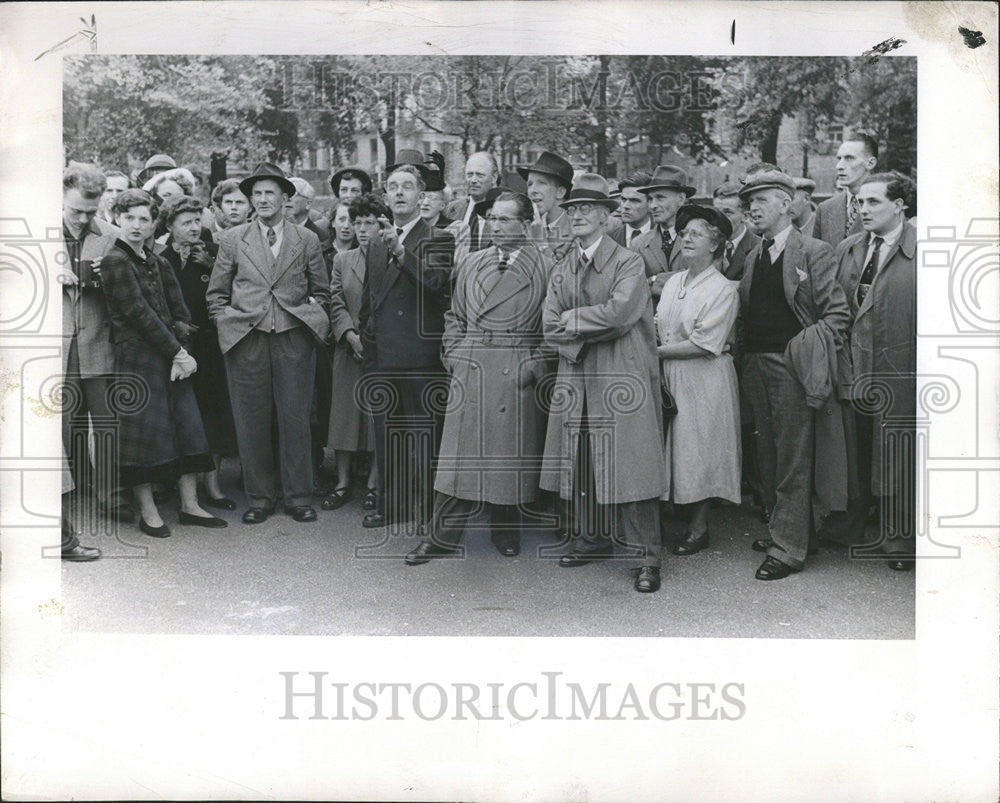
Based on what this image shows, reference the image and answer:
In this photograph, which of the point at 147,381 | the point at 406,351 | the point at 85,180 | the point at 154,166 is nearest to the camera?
the point at 85,180

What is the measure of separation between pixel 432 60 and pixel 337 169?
69 cm

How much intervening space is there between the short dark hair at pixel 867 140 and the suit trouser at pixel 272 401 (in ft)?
8.79

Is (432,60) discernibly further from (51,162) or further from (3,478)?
(3,478)

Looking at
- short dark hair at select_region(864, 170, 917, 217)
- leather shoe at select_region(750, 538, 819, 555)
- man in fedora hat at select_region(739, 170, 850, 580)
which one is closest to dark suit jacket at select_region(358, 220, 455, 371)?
man in fedora hat at select_region(739, 170, 850, 580)

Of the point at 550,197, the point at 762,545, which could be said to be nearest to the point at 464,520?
the point at 762,545

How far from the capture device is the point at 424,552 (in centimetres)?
458

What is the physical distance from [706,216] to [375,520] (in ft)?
6.66

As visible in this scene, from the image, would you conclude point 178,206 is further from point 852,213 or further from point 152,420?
point 852,213

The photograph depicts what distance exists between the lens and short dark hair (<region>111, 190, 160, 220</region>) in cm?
461

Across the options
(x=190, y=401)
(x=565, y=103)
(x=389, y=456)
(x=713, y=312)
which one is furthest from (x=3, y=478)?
(x=713, y=312)

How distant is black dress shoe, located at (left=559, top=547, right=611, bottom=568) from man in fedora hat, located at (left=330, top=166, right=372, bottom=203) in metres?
1.88

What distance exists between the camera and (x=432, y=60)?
13.9ft

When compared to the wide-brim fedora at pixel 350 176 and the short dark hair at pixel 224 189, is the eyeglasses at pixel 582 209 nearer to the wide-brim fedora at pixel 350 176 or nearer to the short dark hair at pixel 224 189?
the wide-brim fedora at pixel 350 176

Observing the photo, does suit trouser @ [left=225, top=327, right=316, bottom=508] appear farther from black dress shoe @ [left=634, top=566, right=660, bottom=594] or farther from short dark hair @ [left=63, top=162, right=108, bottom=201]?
black dress shoe @ [left=634, top=566, right=660, bottom=594]
